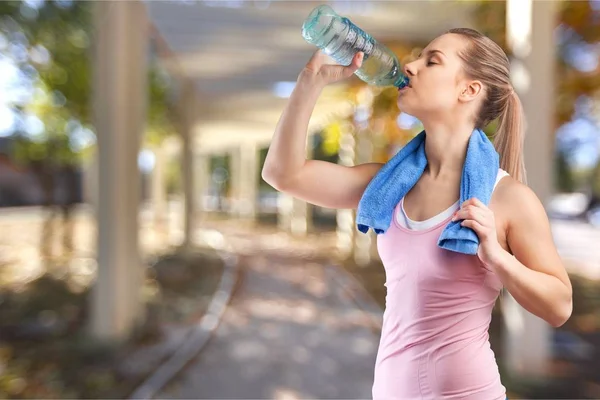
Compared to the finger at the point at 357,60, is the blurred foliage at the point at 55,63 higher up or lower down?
higher up

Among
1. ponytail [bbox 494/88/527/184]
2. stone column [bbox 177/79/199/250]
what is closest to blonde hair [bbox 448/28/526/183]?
ponytail [bbox 494/88/527/184]

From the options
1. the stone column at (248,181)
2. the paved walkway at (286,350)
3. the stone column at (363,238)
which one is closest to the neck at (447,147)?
the paved walkway at (286,350)

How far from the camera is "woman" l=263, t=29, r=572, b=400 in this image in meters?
0.77

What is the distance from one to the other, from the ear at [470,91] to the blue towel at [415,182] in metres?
0.05

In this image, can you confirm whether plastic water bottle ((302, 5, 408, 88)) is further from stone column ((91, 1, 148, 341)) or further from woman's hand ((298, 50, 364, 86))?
stone column ((91, 1, 148, 341))

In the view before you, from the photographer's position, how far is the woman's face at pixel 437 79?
845 millimetres

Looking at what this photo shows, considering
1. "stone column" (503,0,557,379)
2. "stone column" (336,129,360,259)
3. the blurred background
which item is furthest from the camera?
"stone column" (336,129,360,259)

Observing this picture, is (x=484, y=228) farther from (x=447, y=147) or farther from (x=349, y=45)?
(x=349, y=45)

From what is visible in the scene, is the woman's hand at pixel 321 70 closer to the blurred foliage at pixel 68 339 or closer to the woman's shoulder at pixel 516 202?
the woman's shoulder at pixel 516 202

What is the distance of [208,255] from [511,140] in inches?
338

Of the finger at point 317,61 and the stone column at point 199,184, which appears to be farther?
the stone column at point 199,184

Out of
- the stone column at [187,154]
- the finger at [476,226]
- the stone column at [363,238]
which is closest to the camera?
the finger at [476,226]

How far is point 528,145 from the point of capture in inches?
132

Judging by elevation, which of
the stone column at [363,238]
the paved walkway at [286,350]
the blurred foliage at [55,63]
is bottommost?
the paved walkway at [286,350]
